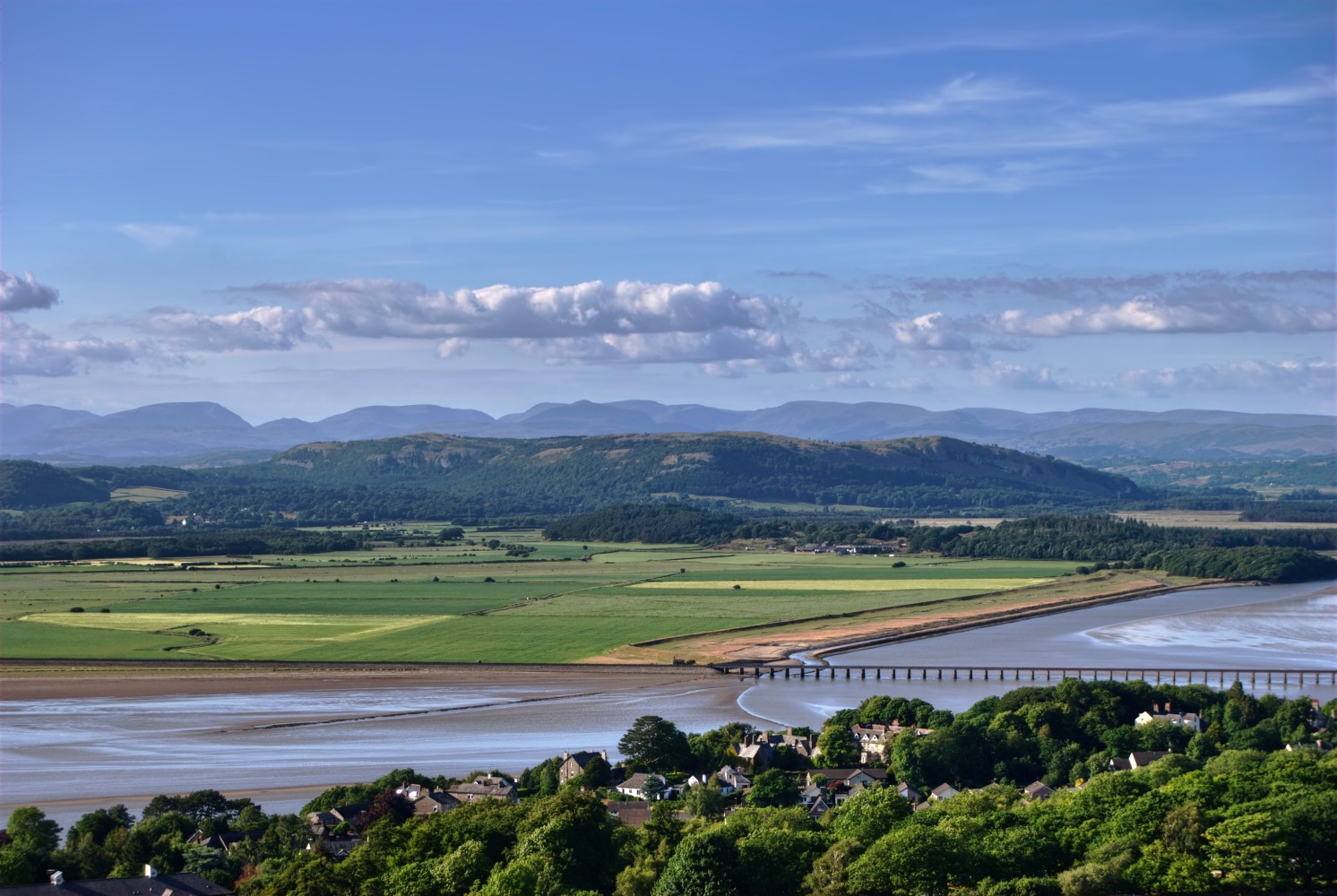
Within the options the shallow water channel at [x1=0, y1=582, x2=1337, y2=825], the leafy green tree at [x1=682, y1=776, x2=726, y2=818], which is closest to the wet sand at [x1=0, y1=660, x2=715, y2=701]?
the shallow water channel at [x1=0, y1=582, x2=1337, y2=825]

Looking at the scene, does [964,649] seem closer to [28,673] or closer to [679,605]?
[679,605]

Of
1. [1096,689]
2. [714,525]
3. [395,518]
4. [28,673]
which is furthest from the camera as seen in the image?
[395,518]

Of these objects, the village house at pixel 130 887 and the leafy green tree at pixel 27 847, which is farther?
the leafy green tree at pixel 27 847

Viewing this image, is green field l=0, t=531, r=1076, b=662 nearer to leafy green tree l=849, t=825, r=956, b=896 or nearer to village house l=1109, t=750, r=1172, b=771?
village house l=1109, t=750, r=1172, b=771

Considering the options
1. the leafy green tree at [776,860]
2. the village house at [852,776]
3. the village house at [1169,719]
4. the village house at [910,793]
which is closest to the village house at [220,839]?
the leafy green tree at [776,860]

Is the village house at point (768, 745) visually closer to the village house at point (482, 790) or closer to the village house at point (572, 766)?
the village house at point (572, 766)

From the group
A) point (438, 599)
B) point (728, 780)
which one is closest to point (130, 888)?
point (728, 780)

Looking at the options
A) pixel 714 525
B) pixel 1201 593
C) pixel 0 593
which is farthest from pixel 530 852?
pixel 714 525
